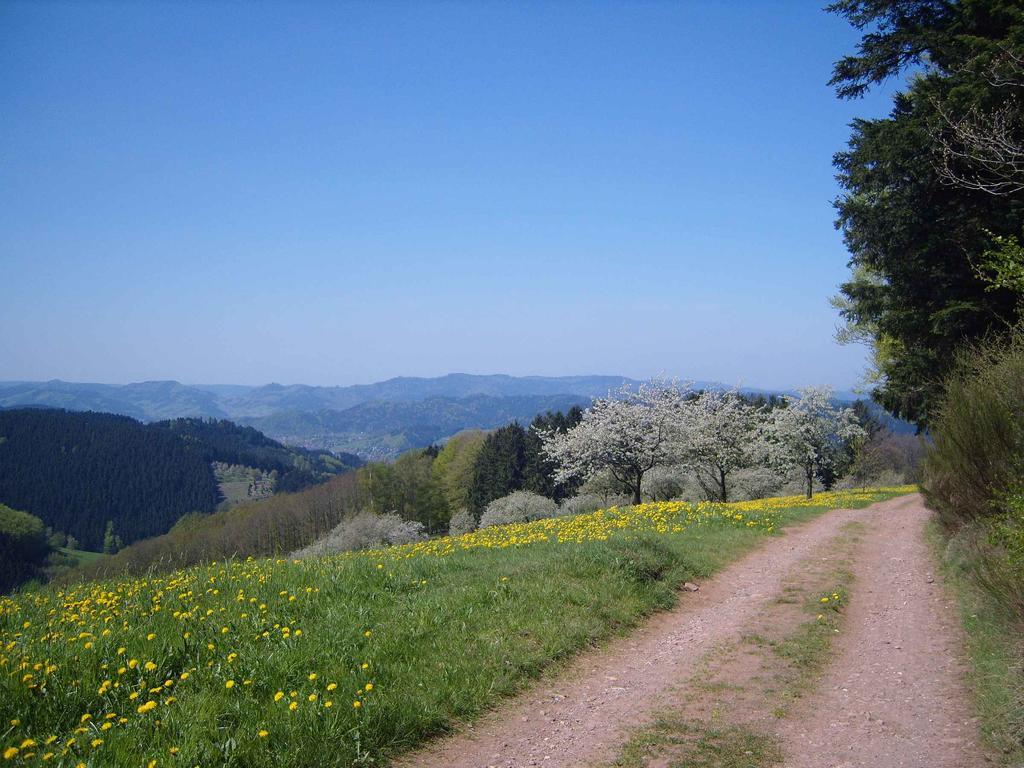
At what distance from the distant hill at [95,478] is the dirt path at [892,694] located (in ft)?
574

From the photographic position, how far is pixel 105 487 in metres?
168

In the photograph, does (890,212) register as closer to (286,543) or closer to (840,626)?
(840,626)

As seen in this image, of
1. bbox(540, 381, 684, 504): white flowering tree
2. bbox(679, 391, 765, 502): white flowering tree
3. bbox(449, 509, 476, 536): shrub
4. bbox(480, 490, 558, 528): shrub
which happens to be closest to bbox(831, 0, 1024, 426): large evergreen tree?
bbox(540, 381, 684, 504): white flowering tree

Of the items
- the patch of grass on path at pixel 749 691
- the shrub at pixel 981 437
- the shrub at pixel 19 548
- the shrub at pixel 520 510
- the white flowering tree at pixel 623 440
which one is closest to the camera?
the patch of grass on path at pixel 749 691

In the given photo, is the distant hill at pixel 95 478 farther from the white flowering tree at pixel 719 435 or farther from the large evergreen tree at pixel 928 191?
the large evergreen tree at pixel 928 191

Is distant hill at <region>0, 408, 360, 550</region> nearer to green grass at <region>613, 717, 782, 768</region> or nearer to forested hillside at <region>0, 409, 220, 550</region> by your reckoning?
forested hillside at <region>0, 409, 220, 550</region>

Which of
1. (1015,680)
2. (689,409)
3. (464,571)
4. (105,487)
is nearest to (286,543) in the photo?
(689,409)

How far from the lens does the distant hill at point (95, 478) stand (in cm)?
15600

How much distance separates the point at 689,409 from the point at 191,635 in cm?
3022

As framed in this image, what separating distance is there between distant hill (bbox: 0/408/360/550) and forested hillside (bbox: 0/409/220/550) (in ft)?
0.68

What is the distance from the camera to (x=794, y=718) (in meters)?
5.72

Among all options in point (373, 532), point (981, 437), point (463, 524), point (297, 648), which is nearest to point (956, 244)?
point (981, 437)

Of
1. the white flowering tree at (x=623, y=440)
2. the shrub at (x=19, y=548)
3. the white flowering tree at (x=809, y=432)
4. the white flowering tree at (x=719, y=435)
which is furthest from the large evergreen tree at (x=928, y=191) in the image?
the shrub at (x=19, y=548)

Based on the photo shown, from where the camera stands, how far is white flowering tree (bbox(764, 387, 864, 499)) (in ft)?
127
